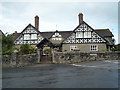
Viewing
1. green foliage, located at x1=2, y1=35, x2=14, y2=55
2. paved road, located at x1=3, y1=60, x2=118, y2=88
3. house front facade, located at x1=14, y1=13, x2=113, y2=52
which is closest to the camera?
paved road, located at x1=3, y1=60, x2=118, y2=88

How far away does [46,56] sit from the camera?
91.2ft

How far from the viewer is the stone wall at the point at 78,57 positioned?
2602cm

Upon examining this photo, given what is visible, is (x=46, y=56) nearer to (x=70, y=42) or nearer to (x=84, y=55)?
(x=84, y=55)

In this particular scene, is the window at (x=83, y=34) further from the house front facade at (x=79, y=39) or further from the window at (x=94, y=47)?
the window at (x=94, y=47)

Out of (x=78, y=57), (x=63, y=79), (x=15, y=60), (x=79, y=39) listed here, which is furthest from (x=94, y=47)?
(x=63, y=79)

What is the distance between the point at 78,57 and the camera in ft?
87.1

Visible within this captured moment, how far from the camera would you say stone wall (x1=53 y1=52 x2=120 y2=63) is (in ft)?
85.4

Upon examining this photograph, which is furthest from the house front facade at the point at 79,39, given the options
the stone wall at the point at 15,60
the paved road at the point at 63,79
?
the paved road at the point at 63,79

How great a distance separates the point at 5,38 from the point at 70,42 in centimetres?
1676

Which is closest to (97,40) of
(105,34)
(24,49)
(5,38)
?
(105,34)

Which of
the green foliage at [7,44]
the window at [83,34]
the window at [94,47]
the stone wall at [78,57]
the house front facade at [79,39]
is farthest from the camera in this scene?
the window at [83,34]

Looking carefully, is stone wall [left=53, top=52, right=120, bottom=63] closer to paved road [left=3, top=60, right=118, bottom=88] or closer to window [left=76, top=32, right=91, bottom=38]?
window [left=76, top=32, right=91, bottom=38]

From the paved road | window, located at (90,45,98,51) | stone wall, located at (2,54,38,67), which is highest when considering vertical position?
window, located at (90,45,98,51)

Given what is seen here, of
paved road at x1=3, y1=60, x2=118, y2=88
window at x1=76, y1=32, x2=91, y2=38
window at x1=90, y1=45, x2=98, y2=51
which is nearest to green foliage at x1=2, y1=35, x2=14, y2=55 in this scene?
paved road at x1=3, y1=60, x2=118, y2=88
